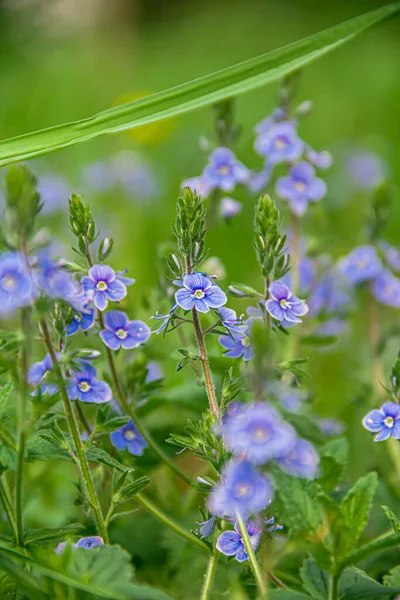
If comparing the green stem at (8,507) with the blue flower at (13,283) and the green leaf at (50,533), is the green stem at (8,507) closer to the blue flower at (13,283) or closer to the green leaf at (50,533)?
the green leaf at (50,533)

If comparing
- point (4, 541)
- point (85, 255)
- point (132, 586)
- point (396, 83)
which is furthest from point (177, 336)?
point (396, 83)

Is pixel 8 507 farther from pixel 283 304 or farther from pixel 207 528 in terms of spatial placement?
pixel 283 304

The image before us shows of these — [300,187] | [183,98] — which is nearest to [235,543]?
[183,98]

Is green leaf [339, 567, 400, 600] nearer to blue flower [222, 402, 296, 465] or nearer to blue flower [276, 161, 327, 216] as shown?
blue flower [222, 402, 296, 465]

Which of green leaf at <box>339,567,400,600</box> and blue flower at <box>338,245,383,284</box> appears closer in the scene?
green leaf at <box>339,567,400,600</box>

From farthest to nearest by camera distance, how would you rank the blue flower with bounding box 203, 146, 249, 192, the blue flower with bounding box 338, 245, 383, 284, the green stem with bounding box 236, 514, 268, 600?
the blue flower with bounding box 338, 245, 383, 284 < the blue flower with bounding box 203, 146, 249, 192 < the green stem with bounding box 236, 514, 268, 600

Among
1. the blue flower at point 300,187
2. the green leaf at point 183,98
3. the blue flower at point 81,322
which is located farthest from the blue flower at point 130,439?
the blue flower at point 300,187

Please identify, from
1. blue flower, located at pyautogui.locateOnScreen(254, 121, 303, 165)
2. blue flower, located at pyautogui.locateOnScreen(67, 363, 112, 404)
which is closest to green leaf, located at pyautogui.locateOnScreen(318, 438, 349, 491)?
blue flower, located at pyautogui.locateOnScreen(67, 363, 112, 404)

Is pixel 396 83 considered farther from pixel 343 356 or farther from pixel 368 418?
pixel 368 418
